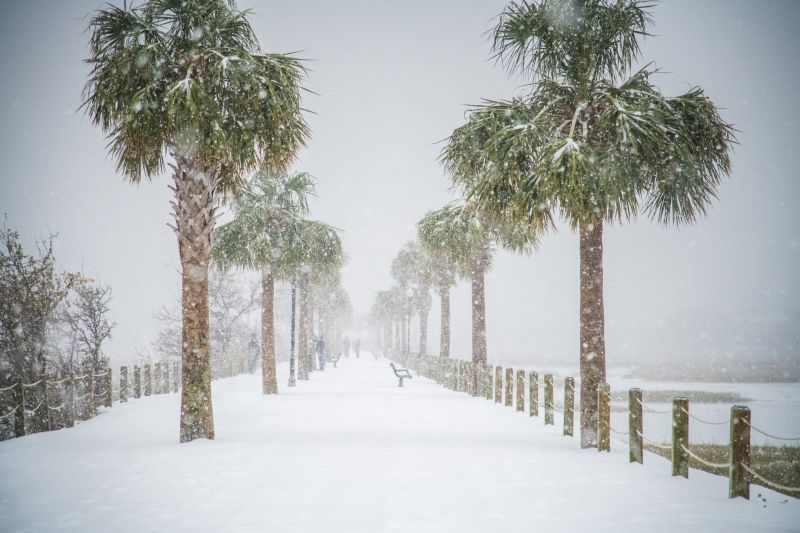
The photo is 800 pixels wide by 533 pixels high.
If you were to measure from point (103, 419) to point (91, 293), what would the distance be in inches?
270

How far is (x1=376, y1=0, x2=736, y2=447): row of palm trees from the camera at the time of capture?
8492 mm

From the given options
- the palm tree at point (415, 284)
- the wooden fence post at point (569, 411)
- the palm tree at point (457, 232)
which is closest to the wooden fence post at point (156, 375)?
the palm tree at point (457, 232)

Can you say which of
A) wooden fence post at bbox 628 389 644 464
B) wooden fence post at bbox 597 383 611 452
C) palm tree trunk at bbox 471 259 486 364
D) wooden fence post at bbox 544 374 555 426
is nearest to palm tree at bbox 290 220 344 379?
palm tree trunk at bbox 471 259 486 364

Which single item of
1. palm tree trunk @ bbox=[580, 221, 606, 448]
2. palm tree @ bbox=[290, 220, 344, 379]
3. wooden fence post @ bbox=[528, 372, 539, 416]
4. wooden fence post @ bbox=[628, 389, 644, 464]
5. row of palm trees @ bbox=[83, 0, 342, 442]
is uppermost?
row of palm trees @ bbox=[83, 0, 342, 442]

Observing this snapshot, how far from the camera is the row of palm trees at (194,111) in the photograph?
341 inches

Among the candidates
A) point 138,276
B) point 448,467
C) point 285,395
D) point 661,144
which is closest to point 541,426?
point 448,467

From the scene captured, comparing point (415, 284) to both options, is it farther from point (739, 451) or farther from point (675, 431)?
point (739, 451)

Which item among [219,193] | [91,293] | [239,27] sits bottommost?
[91,293]

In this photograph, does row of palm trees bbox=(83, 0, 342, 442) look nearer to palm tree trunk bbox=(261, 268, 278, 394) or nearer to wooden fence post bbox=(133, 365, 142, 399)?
palm tree trunk bbox=(261, 268, 278, 394)

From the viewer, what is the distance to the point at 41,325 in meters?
15.3

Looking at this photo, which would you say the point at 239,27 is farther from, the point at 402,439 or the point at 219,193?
the point at 402,439

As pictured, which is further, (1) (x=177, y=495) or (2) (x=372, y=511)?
(1) (x=177, y=495)

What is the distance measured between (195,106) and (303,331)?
2313 cm

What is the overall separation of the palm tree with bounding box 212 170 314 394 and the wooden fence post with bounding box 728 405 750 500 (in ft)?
47.8
